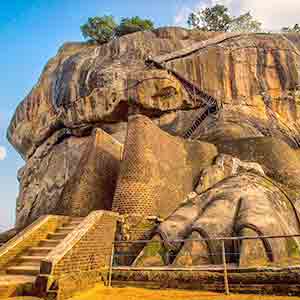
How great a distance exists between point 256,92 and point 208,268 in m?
19.5

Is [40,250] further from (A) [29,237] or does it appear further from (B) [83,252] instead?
(B) [83,252]

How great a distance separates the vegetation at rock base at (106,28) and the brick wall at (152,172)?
22.6 meters

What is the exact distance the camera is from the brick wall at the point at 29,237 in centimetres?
834

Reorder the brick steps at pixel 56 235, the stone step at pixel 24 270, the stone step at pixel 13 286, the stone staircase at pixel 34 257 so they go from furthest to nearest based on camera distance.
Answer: the brick steps at pixel 56 235 → the stone staircase at pixel 34 257 → the stone step at pixel 24 270 → the stone step at pixel 13 286

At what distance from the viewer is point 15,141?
28641 mm

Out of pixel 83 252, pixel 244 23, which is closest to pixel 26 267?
pixel 83 252

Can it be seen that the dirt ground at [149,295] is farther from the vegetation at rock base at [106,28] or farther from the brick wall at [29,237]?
the vegetation at rock base at [106,28]

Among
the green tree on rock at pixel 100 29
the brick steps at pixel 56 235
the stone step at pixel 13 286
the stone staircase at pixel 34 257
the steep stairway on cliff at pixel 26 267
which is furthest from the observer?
the green tree on rock at pixel 100 29

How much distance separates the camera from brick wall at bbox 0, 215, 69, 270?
328 inches

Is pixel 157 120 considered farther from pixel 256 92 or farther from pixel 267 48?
pixel 267 48

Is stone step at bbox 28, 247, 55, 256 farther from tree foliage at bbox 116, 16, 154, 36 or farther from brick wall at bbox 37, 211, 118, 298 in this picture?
tree foliage at bbox 116, 16, 154, 36

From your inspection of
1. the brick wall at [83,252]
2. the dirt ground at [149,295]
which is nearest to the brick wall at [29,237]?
the brick wall at [83,252]

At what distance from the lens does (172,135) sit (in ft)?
63.2

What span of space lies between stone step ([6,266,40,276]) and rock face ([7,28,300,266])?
2.43 m
